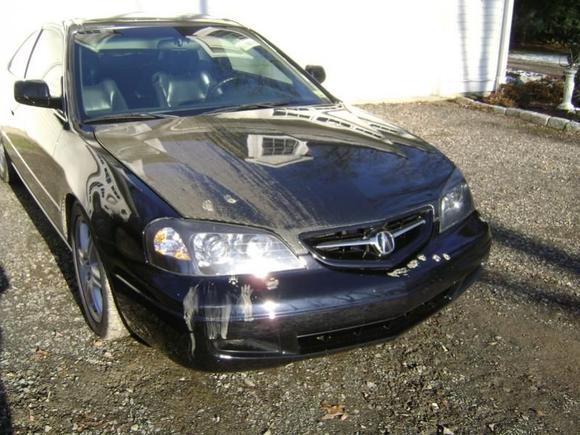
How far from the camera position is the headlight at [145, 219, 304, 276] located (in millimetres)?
2391

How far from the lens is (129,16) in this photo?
165 inches

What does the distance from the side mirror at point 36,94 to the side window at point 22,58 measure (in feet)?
4.18

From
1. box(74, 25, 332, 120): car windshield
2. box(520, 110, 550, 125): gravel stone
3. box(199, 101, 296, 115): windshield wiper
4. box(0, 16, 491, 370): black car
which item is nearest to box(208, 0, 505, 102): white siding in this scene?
box(520, 110, 550, 125): gravel stone

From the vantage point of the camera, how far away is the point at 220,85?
12.7ft

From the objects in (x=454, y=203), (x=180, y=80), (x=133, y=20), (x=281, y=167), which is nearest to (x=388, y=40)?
(x=133, y=20)

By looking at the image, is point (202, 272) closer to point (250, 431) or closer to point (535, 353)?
point (250, 431)

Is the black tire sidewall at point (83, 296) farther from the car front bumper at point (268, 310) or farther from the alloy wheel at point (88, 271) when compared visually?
the car front bumper at point (268, 310)

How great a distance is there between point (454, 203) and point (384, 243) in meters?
0.60

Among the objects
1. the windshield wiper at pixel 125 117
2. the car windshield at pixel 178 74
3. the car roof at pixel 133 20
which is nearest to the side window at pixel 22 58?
the car roof at pixel 133 20

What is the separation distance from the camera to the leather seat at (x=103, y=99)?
3.45 meters

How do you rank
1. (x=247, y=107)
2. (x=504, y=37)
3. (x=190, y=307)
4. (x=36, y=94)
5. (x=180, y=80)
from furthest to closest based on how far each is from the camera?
(x=504, y=37)
(x=180, y=80)
(x=247, y=107)
(x=36, y=94)
(x=190, y=307)

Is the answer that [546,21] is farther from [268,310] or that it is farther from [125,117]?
[268,310]

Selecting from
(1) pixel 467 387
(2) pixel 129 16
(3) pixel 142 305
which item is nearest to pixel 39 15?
(2) pixel 129 16

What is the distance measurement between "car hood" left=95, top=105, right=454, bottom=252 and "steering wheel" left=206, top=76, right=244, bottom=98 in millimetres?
336
